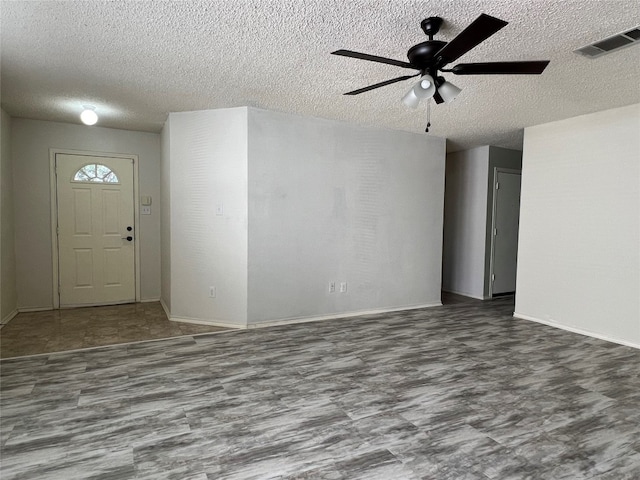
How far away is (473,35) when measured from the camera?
192 centimetres

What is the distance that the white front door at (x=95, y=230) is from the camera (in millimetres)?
5125

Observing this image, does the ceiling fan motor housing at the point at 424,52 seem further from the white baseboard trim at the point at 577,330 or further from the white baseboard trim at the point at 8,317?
the white baseboard trim at the point at 8,317

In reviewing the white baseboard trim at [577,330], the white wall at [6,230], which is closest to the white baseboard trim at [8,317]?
the white wall at [6,230]

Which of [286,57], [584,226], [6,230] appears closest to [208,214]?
[286,57]

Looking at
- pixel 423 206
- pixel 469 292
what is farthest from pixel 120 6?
pixel 469 292

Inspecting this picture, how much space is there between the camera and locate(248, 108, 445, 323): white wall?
443cm

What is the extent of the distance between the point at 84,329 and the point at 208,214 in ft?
6.17

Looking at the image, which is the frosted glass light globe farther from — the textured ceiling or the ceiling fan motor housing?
the ceiling fan motor housing

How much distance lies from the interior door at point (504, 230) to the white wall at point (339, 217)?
48.9 inches

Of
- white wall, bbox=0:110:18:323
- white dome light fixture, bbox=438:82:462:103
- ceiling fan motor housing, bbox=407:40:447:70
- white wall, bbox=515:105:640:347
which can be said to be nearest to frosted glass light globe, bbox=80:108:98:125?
white wall, bbox=0:110:18:323

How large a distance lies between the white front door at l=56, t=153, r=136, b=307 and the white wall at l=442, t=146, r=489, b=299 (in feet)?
17.4

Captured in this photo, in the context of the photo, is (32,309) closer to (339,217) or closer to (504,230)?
(339,217)

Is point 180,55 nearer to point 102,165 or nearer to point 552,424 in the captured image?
point 102,165

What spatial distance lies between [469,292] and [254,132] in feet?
14.7
